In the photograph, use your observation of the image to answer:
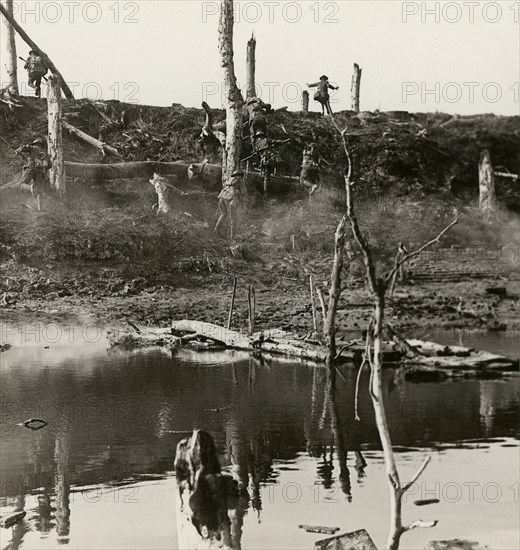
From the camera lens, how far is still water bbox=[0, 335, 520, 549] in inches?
330

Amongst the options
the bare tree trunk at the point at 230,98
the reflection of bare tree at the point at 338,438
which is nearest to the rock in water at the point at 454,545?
the reflection of bare tree at the point at 338,438

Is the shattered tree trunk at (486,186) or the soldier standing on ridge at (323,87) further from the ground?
the soldier standing on ridge at (323,87)

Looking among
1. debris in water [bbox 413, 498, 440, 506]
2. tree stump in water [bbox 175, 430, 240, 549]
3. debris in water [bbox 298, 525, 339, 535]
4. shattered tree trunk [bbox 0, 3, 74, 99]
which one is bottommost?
debris in water [bbox 413, 498, 440, 506]

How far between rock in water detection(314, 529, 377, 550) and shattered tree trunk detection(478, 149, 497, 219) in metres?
9.93

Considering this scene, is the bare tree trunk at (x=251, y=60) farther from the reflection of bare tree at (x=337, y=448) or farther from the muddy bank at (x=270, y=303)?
the reflection of bare tree at (x=337, y=448)

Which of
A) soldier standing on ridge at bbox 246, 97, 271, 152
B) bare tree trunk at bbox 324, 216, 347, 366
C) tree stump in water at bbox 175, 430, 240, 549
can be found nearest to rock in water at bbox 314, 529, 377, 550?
tree stump in water at bbox 175, 430, 240, 549

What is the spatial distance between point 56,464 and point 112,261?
5872 mm

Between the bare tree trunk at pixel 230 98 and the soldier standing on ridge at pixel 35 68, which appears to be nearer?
the soldier standing on ridge at pixel 35 68

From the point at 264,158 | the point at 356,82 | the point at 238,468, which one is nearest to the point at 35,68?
the point at 264,158

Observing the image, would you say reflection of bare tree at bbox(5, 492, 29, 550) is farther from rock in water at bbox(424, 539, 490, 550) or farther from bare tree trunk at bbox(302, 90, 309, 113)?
bare tree trunk at bbox(302, 90, 309, 113)

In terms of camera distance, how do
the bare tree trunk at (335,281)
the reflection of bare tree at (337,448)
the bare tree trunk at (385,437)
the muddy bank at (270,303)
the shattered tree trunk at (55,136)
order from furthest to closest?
the shattered tree trunk at (55,136)
the muddy bank at (270,303)
the bare tree trunk at (335,281)
the reflection of bare tree at (337,448)
the bare tree trunk at (385,437)

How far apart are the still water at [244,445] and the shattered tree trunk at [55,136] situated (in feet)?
10.8

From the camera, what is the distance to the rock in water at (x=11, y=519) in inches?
321

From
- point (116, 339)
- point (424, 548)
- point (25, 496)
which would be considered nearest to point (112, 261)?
point (116, 339)
